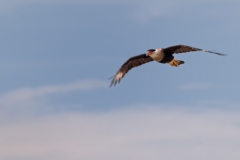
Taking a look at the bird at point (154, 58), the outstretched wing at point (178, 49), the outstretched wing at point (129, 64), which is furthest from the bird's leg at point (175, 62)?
the outstretched wing at point (129, 64)

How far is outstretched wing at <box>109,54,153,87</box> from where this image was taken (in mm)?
32188

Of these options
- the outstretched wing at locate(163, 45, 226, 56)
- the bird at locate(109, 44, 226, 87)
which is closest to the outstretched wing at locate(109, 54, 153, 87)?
the bird at locate(109, 44, 226, 87)

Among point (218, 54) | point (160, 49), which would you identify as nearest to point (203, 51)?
point (218, 54)

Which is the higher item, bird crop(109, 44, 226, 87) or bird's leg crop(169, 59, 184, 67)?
bird crop(109, 44, 226, 87)

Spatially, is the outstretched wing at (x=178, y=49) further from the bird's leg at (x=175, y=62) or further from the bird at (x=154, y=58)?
the bird's leg at (x=175, y=62)

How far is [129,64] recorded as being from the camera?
32562 millimetres

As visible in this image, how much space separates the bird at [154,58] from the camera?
28906 mm

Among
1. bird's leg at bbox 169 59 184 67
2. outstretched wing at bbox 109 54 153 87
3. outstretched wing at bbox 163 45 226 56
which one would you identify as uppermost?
outstretched wing at bbox 109 54 153 87

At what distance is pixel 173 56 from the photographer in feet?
96.4

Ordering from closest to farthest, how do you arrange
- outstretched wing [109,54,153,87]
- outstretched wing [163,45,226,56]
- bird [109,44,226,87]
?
outstretched wing [163,45,226,56], bird [109,44,226,87], outstretched wing [109,54,153,87]

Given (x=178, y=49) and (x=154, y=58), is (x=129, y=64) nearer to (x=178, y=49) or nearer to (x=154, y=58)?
(x=154, y=58)

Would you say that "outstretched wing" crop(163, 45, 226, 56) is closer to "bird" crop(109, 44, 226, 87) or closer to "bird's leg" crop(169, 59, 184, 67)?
"bird" crop(109, 44, 226, 87)

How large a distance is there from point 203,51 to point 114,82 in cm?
817

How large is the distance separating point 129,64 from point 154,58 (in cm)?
286
